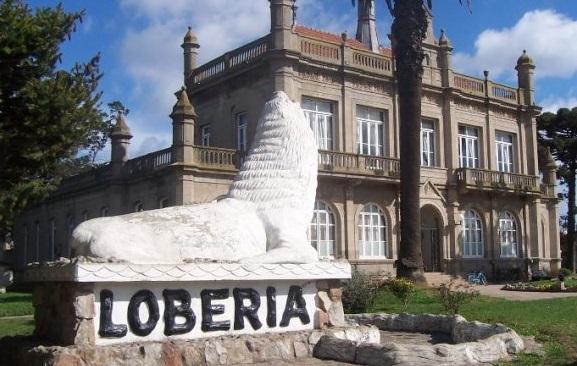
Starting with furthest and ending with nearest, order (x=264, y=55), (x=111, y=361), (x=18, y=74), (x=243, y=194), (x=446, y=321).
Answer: (x=264, y=55), (x=18, y=74), (x=446, y=321), (x=243, y=194), (x=111, y=361)

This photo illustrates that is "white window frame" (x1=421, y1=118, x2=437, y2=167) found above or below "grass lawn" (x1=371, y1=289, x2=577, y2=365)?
above

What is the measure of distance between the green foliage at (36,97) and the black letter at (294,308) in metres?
6.17

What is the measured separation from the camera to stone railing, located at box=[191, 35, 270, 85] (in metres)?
26.0

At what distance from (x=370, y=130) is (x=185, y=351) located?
22.9 metres

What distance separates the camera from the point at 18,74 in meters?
11.4

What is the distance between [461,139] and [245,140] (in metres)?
10.8

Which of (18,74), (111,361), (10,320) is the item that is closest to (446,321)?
(111,361)

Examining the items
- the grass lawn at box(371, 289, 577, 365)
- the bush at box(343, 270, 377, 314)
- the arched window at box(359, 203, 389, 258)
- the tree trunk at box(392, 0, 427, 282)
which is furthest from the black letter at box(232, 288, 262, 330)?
the arched window at box(359, 203, 389, 258)

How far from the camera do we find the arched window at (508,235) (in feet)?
108

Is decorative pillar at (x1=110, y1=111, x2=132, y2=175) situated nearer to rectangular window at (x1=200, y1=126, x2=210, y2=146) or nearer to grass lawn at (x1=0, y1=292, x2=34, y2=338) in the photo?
rectangular window at (x1=200, y1=126, x2=210, y2=146)

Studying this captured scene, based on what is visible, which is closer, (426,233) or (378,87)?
(378,87)

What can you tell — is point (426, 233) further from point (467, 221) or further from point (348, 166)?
point (348, 166)

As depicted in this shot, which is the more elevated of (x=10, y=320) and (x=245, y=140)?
(x=245, y=140)

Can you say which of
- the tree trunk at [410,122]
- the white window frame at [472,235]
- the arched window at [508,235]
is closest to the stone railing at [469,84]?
the white window frame at [472,235]
